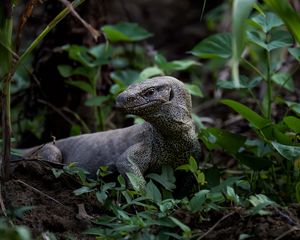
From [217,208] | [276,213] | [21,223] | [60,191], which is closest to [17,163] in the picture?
[60,191]

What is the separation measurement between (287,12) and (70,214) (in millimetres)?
1404

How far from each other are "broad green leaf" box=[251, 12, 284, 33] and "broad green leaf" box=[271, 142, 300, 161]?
0.85 m

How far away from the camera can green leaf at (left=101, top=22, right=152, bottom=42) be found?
472 centimetres

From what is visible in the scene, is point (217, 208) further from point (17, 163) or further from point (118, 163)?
point (17, 163)

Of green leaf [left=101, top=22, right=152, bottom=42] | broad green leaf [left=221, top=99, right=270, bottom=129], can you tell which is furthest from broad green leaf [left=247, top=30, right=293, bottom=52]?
green leaf [left=101, top=22, right=152, bottom=42]

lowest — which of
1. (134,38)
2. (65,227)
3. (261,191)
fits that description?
(261,191)

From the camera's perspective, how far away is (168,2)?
10.1 meters

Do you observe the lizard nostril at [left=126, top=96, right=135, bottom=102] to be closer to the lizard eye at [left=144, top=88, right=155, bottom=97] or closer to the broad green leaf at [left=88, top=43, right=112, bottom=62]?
the lizard eye at [left=144, top=88, right=155, bottom=97]

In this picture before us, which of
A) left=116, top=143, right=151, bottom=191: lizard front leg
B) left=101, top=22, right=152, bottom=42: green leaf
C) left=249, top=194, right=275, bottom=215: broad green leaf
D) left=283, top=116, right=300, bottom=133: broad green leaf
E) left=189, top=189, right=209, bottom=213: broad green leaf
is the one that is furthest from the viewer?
left=101, top=22, right=152, bottom=42: green leaf

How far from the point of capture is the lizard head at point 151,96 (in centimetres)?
357

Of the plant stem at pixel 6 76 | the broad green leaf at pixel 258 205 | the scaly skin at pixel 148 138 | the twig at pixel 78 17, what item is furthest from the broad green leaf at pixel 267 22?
the plant stem at pixel 6 76

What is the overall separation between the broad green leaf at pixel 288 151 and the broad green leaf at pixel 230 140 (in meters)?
0.42

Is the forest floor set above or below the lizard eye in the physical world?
below

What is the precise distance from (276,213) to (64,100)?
2731 millimetres
